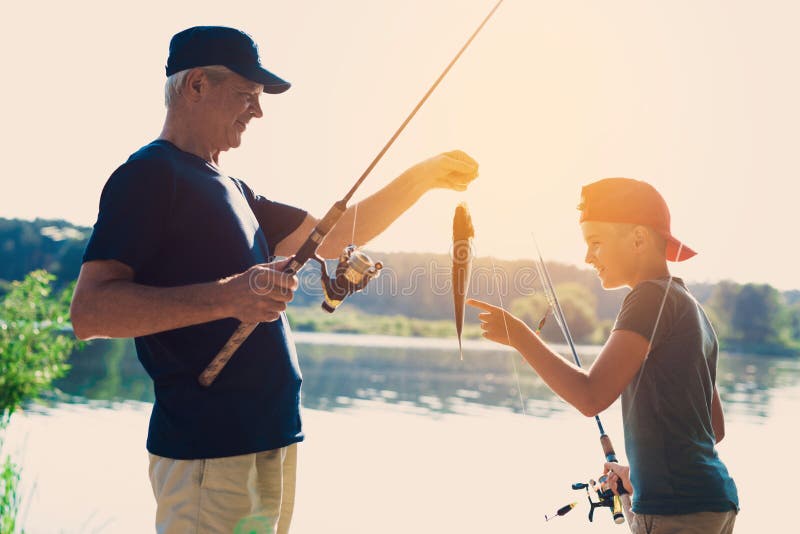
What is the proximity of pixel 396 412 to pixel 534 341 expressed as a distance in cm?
1888

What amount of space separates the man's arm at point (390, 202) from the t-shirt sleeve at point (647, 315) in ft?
2.79

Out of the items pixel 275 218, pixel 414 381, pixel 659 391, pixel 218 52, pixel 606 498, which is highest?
pixel 218 52

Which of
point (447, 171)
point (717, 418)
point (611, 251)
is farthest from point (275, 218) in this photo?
point (717, 418)

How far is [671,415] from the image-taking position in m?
2.27

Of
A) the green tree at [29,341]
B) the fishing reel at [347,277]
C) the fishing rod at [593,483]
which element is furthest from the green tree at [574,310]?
the fishing reel at [347,277]

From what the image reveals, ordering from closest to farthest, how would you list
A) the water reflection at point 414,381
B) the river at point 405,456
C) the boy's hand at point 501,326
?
1. the boy's hand at point 501,326
2. the river at point 405,456
3. the water reflection at point 414,381

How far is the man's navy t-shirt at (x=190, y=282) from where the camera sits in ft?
6.93

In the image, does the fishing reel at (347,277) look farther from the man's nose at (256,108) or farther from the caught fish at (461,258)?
the man's nose at (256,108)

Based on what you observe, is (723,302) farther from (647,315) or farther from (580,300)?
(647,315)

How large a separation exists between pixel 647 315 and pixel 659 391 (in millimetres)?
244

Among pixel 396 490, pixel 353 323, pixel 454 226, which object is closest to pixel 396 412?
pixel 396 490

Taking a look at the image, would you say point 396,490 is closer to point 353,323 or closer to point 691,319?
point 691,319

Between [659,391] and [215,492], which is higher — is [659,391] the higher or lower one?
the higher one

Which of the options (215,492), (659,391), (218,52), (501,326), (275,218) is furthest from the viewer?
(275,218)
